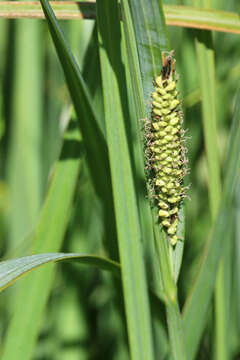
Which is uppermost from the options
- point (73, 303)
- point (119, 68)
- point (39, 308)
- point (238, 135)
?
point (119, 68)

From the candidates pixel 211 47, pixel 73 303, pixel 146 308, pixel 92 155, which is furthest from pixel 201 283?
pixel 73 303

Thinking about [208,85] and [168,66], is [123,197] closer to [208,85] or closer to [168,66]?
[168,66]

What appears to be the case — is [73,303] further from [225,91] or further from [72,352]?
[225,91]

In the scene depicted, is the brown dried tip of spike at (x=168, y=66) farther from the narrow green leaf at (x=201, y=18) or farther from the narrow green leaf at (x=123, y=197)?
the narrow green leaf at (x=201, y=18)

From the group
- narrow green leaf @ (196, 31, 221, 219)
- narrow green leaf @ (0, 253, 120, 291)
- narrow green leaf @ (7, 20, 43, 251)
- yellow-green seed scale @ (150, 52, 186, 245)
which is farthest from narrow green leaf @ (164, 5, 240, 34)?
narrow green leaf @ (7, 20, 43, 251)

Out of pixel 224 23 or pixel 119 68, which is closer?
pixel 119 68

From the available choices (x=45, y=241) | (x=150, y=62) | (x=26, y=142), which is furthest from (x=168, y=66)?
(x=26, y=142)

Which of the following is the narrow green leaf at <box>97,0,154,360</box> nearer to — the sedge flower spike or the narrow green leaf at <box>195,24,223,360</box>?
the sedge flower spike
